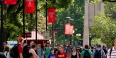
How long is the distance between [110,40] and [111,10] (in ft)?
139

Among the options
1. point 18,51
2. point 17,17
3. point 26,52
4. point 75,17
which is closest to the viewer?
point 18,51

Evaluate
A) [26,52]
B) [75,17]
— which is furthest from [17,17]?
[75,17]

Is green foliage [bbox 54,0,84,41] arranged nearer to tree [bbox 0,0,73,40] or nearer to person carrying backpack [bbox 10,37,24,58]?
tree [bbox 0,0,73,40]

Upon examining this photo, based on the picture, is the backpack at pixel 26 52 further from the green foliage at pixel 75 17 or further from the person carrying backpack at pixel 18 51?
the green foliage at pixel 75 17

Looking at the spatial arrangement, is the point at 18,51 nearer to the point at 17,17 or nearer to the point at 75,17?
the point at 17,17

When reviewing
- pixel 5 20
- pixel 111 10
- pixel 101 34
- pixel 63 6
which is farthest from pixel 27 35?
pixel 111 10

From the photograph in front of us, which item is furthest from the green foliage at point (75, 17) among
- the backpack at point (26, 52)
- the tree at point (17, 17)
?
the backpack at point (26, 52)

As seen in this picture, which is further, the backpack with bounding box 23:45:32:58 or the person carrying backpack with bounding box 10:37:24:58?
the backpack with bounding box 23:45:32:58

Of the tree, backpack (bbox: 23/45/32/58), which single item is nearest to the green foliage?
the tree

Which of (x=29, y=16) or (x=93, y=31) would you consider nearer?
(x=29, y=16)

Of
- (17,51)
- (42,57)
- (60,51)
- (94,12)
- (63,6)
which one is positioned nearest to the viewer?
(17,51)

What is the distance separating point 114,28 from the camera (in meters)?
64.2

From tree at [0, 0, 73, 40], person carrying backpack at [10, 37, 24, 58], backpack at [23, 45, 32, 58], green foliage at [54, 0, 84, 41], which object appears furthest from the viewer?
green foliage at [54, 0, 84, 41]

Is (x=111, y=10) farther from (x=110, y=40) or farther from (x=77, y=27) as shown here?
(x=110, y=40)
